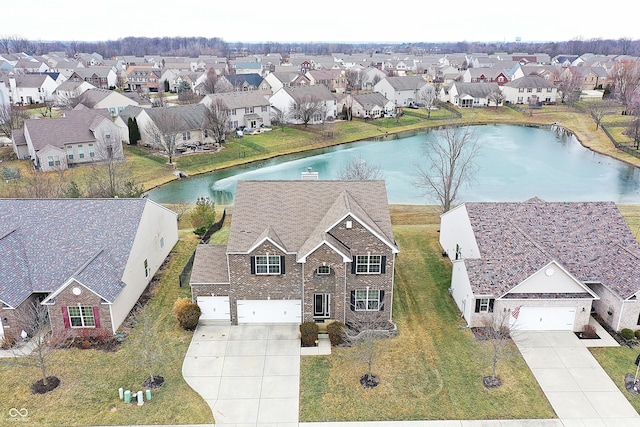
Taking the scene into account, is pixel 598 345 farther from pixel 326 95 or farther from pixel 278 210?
pixel 326 95

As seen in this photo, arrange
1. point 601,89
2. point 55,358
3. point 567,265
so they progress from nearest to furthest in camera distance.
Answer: point 55,358, point 567,265, point 601,89

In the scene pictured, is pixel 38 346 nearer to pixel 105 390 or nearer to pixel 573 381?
pixel 105 390

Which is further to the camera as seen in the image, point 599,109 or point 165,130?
point 599,109

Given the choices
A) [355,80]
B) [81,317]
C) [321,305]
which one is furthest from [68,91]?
[321,305]

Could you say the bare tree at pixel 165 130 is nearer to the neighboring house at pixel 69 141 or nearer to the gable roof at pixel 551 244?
the neighboring house at pixel 69 141

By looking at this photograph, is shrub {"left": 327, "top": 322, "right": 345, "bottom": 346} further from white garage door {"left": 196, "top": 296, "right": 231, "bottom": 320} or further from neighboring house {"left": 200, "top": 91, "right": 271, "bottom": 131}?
neighboring house {"left": 200, "top": 91, "right": 271, "bottom": 131}

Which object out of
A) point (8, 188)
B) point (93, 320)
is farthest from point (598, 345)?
point (8, 188)
